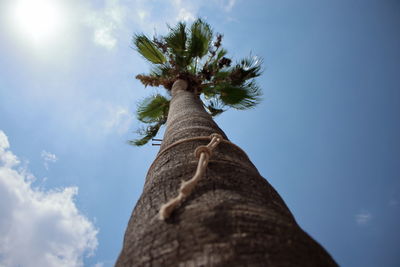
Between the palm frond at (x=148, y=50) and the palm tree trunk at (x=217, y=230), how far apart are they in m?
4.92

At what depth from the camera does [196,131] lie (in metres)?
2.09

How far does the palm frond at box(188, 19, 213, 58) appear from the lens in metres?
5.62

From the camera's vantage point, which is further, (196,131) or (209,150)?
(196,131)

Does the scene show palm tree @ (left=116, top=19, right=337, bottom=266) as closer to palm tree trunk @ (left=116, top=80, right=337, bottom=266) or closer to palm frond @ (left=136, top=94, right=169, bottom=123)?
palm tree trunk @ (left=116, top=80, right=337, bottom=266)

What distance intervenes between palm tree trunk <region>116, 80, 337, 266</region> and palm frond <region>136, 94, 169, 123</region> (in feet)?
16.0

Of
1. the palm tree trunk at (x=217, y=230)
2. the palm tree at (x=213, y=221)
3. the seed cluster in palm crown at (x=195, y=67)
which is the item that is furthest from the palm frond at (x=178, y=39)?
the palm tree trunk at (x=217, y=230)

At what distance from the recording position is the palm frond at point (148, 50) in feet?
18.5

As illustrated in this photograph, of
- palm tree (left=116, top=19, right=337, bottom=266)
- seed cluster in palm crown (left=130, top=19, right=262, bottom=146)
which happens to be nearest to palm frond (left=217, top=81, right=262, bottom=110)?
seed cluster in palm crown (left=130, top=19, right=262, bottom=146)

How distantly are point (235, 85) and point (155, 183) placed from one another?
15.6 ft

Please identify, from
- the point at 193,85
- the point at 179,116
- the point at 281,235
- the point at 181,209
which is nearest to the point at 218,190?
the point at 181,209

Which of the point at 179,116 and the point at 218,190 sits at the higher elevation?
the point at 179,116

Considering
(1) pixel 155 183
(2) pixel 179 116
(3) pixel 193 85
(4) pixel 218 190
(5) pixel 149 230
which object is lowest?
(5) pixel 149 230

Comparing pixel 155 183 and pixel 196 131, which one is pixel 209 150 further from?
pixel 196 131

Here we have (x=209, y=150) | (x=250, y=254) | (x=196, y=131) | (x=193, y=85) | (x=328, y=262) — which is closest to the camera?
(x=250, y=254)
